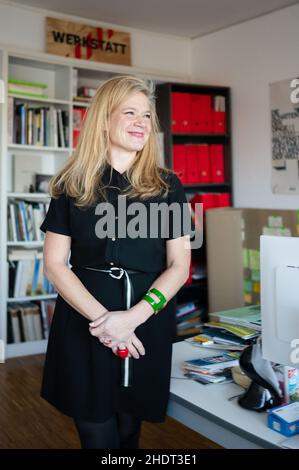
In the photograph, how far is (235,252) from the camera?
4.41m

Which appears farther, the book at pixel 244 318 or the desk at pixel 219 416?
the book at pixel 244 318

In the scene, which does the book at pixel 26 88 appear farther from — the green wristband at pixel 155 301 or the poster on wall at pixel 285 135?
the green wristband at pixel 155 301

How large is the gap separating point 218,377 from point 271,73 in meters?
3.39

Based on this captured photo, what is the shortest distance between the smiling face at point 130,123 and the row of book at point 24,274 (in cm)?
276

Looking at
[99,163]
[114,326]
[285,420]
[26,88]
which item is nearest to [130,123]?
[99,163]

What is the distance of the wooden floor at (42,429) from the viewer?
262 cm

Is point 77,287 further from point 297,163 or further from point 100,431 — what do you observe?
point 297,163

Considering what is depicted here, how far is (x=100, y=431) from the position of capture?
1406mm

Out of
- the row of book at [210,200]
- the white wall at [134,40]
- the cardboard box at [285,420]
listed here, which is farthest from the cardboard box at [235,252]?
the cardboard box at [285,420]

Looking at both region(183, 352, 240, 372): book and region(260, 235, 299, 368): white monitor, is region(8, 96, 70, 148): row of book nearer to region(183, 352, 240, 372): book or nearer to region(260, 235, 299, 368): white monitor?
region(183, 352, 240, 372): book

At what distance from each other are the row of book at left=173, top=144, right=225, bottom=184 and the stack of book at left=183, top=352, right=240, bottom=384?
2.98 metres

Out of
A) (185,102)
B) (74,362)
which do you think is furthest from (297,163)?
(74,362)

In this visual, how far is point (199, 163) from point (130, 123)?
318 cm

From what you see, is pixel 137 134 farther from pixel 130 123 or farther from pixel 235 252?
pixel 235 252
